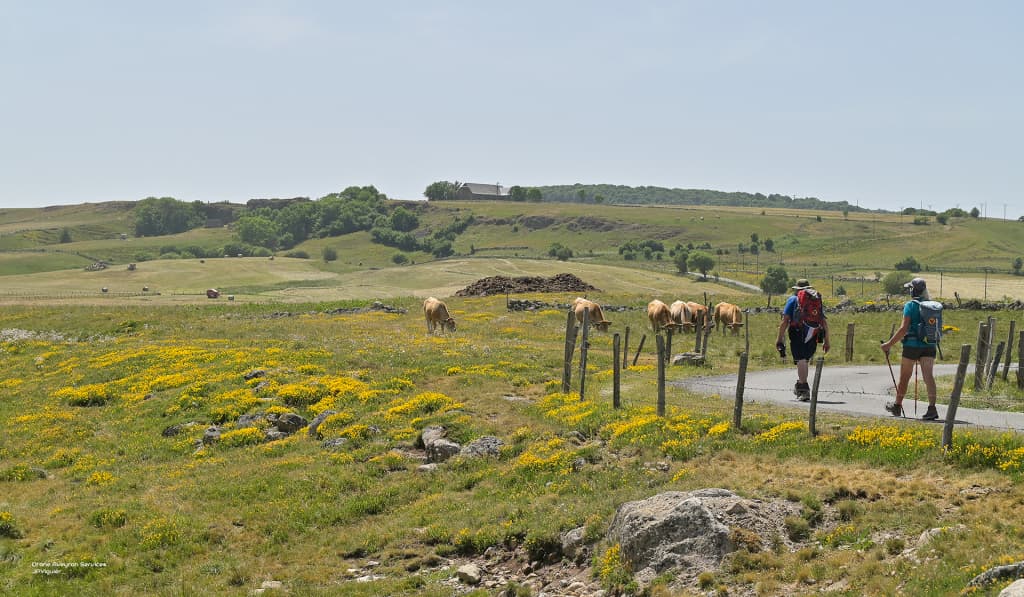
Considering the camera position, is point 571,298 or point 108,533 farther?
point 571,298

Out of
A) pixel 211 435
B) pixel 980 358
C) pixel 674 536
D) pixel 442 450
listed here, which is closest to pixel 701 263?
pixel 980 358

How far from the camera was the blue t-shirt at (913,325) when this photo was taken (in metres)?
18.5

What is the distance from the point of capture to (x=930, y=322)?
18.3 meters

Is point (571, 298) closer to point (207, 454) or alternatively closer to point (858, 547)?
point (207, 454)

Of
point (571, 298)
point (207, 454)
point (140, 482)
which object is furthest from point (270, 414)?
point (571, 298)

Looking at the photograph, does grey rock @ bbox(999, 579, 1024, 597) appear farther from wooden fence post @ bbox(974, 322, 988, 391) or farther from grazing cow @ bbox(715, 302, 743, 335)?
grazing cow @ bbox(715, 302, 743, 335)

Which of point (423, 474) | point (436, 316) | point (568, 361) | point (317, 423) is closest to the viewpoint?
point (423, 474)

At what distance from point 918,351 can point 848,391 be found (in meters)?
7.15

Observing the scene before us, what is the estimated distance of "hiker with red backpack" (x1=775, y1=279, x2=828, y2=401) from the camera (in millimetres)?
22031

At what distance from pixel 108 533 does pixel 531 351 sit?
70.9 ft

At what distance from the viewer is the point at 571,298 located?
7600cm

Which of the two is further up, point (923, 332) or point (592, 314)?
point (923, 332)

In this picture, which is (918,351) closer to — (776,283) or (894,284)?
(894,284)

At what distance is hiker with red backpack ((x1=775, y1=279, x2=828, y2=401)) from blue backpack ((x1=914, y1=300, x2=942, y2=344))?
336cm
